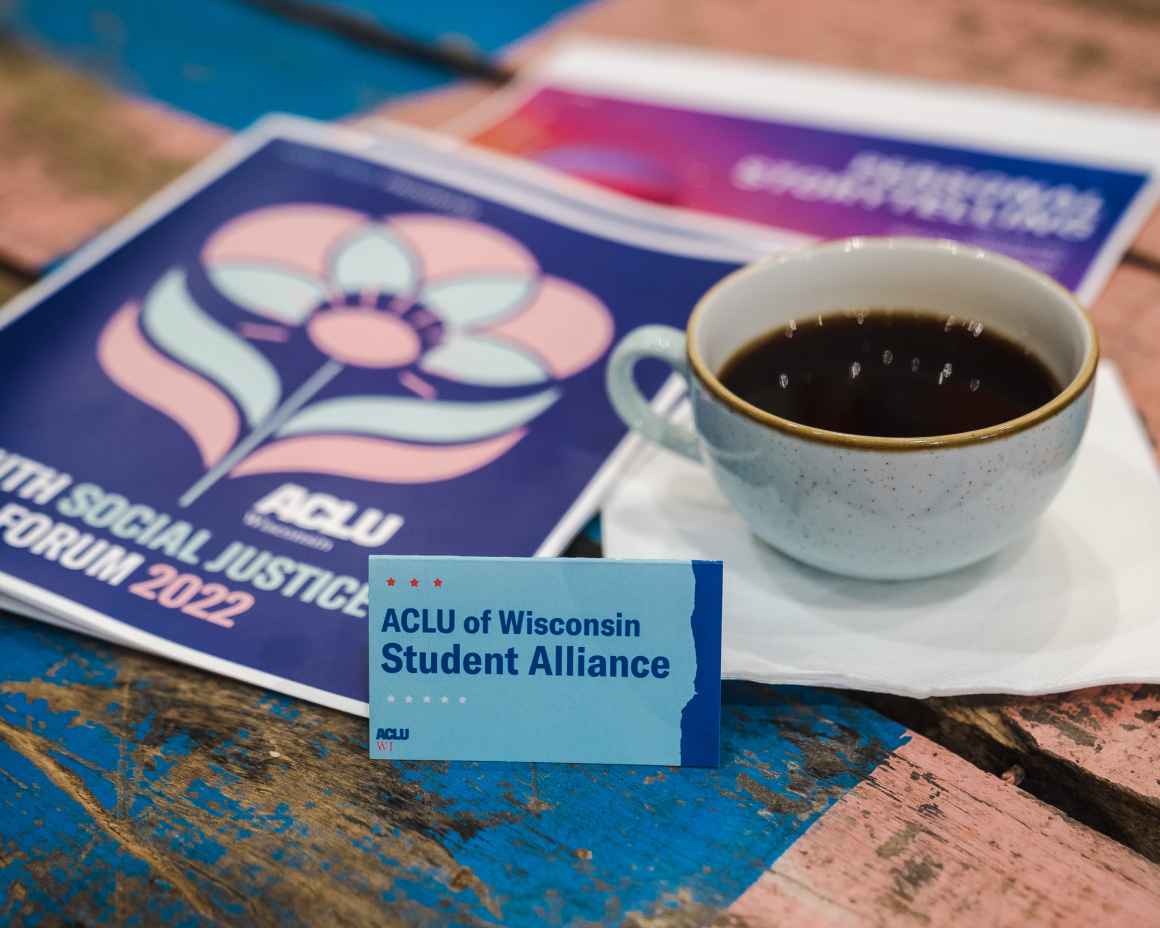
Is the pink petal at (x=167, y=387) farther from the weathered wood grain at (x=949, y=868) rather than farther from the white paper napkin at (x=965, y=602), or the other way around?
the weathered wood grain at (x=949, y=868)

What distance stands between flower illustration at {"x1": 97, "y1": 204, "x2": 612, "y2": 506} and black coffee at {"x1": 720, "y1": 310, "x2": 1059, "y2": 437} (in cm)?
14

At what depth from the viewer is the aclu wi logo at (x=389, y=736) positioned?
50 cm

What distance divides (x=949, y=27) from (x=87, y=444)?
0.75m

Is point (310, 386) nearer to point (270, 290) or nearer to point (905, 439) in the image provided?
point (270, 290)

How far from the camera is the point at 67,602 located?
555 millimetres

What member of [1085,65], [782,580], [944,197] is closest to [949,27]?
[1085,65]

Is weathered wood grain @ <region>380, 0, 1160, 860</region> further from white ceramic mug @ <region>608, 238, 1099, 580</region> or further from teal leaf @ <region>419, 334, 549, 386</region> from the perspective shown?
teal leaf @ <region>419, 334, 549, 386</region>

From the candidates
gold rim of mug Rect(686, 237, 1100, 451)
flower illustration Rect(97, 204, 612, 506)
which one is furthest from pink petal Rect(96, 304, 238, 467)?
gold rim of mug Rect(686, 237, 1100, 451)

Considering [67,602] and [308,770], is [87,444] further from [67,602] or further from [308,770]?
[308,770]

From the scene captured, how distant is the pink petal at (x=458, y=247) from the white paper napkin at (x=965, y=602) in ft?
0.73

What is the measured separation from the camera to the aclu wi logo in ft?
1.63

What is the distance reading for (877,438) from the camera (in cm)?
47

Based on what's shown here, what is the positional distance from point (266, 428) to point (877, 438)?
320 millimetres

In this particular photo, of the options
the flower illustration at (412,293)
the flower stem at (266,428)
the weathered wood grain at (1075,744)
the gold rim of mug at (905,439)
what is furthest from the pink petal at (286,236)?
the weathered wood grain at (1075,744)
